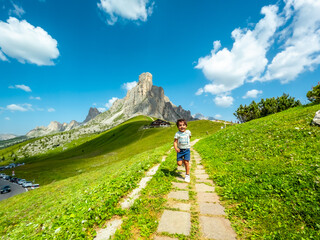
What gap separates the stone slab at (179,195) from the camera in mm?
6273

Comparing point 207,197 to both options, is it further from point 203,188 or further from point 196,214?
point 196,214

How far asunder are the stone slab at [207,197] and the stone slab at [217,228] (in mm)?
1174

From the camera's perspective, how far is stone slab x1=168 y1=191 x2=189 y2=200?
6.27 m

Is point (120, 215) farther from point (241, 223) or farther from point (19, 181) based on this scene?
point (19, 181)

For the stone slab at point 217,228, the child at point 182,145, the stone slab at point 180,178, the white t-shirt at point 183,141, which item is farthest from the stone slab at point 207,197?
the white t-shirt at point 183,141

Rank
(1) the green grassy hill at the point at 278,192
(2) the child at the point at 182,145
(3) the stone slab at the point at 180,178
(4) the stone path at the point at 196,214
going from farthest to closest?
(2) the child at the point at 182,145 < (3) the stone slab at the point at 180,178 < (4) the stone path at the point at 196,214 < (1) the green grassy hill at the point at 278,192

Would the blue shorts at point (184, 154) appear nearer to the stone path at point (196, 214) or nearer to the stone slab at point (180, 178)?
the stone slab at point (180, 178)

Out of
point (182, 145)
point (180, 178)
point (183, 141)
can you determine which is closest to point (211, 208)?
point (180, 178)

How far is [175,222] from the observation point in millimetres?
4609

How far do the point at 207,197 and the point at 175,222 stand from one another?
2322 mm

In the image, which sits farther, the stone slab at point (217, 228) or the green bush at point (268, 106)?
the green bush at point (268, 106)

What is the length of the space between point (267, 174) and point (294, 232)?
3.60 metres

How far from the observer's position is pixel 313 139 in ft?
30.8

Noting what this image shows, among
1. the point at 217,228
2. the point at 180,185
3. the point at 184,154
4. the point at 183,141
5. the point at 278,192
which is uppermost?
the point at 183,141
